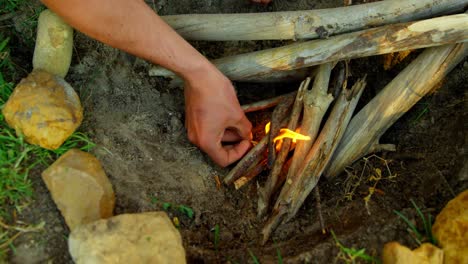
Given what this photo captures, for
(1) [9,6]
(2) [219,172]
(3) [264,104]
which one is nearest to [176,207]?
(2) [219,172]

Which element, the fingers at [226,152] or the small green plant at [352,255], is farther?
the fingers at [226,152]

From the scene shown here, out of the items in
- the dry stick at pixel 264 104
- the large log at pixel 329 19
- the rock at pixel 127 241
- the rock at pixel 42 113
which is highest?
the large log at pixel 329 19

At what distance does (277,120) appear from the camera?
238 centimetres

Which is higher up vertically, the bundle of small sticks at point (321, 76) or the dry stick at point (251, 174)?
the bundle of small sticks at point (321, 76)

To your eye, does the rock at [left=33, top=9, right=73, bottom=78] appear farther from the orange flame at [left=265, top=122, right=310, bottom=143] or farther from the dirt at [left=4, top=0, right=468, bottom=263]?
the orange flame at [left=265, top=122, right=310, bottom=143]

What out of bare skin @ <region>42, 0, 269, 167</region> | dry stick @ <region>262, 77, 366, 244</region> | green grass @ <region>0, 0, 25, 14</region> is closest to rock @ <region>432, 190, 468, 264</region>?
dry stick @ <region>262, 77, 366, 244</region>

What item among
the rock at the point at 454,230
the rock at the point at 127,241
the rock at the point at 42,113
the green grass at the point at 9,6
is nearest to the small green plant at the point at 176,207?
the rock at the point at 127,241

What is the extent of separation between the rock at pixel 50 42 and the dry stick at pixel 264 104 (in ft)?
2.90

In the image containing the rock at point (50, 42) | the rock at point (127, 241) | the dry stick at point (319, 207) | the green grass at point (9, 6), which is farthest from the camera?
the green grass at point (9, 6)

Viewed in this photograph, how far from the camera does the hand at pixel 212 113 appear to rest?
2227 millimetres

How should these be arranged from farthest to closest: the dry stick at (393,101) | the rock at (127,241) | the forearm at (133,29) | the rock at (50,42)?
the dry stick at (393,101)
the rock at (50,42)
the forearm at (133,29)
the rock at (127,241)

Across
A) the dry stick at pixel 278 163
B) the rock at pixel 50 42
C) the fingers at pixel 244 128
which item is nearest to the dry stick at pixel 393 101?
the dry stick at pixel 278 163

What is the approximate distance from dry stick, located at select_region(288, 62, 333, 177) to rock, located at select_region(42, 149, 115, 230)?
85 centimetres

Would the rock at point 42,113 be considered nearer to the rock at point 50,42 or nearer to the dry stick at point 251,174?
the rock at point 50,42
